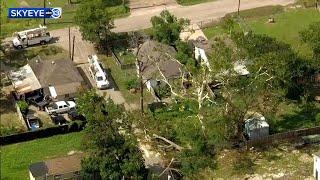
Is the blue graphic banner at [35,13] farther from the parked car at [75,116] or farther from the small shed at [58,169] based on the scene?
the small shed at [58,169]

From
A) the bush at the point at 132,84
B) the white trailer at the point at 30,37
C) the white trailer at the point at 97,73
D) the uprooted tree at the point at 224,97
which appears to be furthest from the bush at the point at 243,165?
the white trailer at the point at 30,37

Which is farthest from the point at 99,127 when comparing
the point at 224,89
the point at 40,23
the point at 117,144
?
the point at 40,23

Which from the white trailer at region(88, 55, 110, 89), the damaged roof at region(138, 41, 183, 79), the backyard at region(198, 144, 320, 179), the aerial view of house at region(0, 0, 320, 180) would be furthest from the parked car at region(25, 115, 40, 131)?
the backyard at region(198, 144, 320, 179)

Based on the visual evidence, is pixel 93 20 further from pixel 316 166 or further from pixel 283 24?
pixel 316 166

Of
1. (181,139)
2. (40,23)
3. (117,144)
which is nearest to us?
(117,144)

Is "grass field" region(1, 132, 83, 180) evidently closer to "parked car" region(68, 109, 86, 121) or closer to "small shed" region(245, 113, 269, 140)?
"parked car" region(68, 109, 86, 121)

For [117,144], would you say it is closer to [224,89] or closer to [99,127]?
[99,127]
